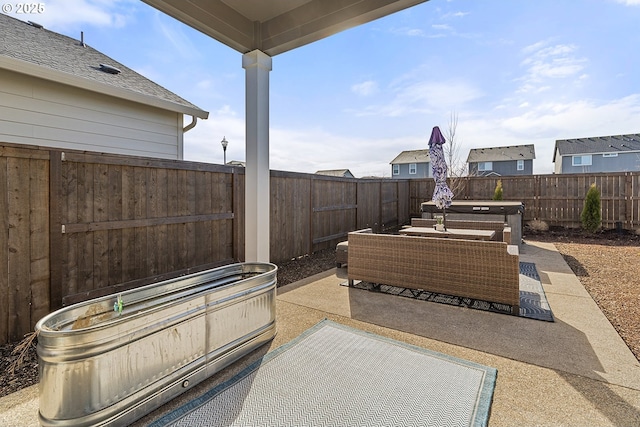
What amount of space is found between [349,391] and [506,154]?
30625mm

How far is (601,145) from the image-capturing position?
22625mm

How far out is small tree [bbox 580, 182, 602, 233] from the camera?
827cm

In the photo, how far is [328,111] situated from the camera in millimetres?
8414

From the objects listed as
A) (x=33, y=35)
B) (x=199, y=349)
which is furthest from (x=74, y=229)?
(x=33, y=35)

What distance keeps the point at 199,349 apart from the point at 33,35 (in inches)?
273

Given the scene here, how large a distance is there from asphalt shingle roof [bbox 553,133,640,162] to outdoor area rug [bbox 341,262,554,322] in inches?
1030

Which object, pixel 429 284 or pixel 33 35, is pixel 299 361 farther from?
pixel 33 35

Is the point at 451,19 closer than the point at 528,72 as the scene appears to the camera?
Yes

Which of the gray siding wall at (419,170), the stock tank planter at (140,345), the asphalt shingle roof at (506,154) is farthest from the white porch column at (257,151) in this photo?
the asphalt shingle roof at (506,154)

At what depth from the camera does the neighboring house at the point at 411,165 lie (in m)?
28.4

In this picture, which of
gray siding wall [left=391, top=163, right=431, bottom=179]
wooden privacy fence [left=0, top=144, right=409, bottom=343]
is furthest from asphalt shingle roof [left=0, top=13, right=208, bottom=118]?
gray siding wall [left=391, top=163, right=431, bottom=179]

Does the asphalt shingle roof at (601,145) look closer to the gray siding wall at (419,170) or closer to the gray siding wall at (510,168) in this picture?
the gray siding wall at (510,168)

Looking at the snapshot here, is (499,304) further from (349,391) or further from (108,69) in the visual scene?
(108,69)

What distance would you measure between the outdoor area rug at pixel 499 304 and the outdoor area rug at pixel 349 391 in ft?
4.55
